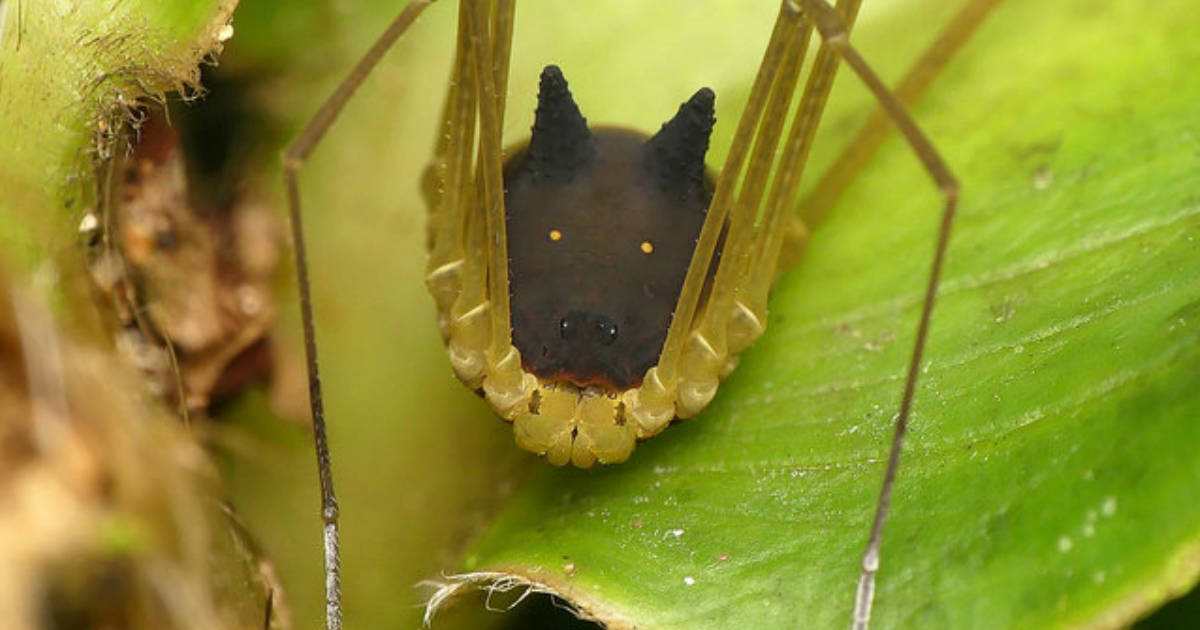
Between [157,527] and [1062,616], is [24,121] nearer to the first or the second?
[157,527]

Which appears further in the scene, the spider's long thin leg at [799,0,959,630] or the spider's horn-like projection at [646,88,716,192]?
the spider's horn-like projection at [646,88,716,192]

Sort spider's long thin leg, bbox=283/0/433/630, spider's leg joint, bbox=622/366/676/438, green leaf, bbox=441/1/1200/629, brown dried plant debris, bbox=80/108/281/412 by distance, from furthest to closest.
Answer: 1. brown dried plant debris, bbox=80/108/281/412
2. spider's leg joint, bbox=622/366/676/438
3. spider's long thin leg, bbox=283/0/433/630
4. green leaf, bbox=441/1/1200/629

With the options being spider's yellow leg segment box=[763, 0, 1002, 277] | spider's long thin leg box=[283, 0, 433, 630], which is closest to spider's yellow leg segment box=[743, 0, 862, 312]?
spider's yellow leg segment box=[763, 0, 1002, 277]

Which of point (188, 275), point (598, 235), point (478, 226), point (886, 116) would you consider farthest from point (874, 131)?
point (188, 275)

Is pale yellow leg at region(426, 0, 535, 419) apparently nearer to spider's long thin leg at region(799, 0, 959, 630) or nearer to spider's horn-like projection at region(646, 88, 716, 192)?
spider's horn-like projection at region(646, 88, 716, 192)

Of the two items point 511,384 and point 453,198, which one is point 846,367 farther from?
point 453,198

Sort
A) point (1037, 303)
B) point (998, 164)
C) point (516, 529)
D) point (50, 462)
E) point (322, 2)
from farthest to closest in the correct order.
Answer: point (322, 2)
point (998, 164)
point (516, 529)
point (1037, 303)
point (50, 462)

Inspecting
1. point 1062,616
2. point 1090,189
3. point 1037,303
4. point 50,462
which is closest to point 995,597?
point 1062,616
